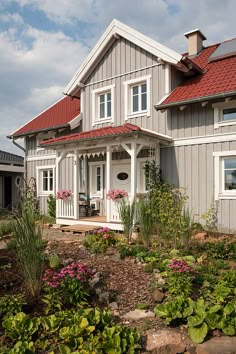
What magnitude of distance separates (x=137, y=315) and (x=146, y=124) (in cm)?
770

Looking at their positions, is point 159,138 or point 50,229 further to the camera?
point 50,229

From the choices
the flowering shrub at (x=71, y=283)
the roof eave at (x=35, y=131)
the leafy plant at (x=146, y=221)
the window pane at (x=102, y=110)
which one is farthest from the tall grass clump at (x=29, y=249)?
the roof eave at (x=35, y=131)

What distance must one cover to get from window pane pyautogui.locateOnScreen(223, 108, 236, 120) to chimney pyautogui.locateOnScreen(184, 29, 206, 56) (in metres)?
4.89

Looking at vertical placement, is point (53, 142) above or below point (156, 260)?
above

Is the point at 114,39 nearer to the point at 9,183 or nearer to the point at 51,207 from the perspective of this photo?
the point at 51,207

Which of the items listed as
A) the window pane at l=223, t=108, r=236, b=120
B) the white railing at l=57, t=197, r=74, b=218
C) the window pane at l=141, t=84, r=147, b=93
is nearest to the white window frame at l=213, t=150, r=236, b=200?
the window pane at l=223, t=108, r=236, b=120

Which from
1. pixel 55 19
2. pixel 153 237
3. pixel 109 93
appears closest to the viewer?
pixel 55 19

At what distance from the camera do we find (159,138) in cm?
920

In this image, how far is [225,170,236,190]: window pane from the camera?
867 centimetres

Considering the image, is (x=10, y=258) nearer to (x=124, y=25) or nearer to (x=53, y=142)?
(x=53, y=142)

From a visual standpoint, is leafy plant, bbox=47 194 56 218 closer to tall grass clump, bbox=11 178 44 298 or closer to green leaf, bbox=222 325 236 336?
tall grass clump, bbox=11 178 44 298

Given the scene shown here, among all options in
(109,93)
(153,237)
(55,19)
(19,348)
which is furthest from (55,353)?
(109,93)

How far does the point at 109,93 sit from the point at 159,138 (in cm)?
359

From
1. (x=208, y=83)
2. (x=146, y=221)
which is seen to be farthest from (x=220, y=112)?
(x=146, y=221)
